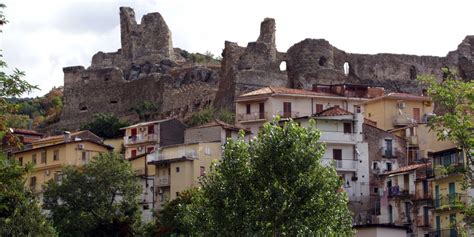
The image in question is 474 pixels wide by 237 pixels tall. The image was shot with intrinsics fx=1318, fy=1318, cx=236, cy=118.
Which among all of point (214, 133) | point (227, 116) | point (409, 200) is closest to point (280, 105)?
point (227, 116)

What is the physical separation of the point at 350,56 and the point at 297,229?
67782mm

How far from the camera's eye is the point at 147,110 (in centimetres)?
12481

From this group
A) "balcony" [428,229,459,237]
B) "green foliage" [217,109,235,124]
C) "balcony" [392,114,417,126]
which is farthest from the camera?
"green foliage" [217,109,235,124]

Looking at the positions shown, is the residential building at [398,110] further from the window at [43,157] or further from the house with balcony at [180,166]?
the window at [43,157]

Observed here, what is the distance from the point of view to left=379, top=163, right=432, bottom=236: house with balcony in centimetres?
7212

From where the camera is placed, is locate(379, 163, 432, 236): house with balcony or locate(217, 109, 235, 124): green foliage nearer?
locate(379, 163, 432, 236): house with balcony

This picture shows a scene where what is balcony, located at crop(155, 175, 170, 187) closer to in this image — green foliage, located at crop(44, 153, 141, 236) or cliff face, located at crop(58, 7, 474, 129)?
green foliage, located at crop(44, 153, 141, 236)

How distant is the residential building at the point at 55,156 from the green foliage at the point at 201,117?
10.6 m

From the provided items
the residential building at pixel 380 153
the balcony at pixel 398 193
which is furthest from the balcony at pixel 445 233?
the residential building at pixel 380 153

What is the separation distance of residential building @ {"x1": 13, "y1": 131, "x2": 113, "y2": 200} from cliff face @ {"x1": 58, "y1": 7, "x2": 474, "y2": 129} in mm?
16653

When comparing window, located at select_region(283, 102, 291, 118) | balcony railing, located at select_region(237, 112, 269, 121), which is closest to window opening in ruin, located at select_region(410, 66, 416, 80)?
window, located at select_region(283, 102, 291, 118)

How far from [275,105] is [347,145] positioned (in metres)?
11.9

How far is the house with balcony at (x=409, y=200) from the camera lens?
72125mm

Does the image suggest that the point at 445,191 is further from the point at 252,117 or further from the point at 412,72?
the point at 412,72
